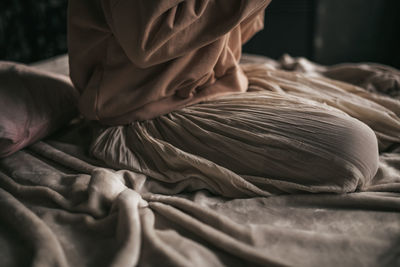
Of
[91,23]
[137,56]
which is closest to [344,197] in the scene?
[137,56]

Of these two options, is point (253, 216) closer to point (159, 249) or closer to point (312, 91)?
point (159, 249)

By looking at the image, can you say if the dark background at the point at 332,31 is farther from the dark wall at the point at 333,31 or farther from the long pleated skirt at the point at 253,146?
the long pleated skirt at the point at 253,146

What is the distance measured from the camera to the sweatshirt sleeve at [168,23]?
671 millimetres

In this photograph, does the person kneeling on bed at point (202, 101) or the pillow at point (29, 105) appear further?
the pillow at point (29, 105)

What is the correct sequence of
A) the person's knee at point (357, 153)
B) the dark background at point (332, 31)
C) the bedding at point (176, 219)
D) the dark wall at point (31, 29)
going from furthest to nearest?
the dark background at point (332, 31), the dark wall at point (31, 29), the person's knee at point (357, 153), the bedding at point (176, 219)

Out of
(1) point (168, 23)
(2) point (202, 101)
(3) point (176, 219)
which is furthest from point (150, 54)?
(3) point (176, 219)

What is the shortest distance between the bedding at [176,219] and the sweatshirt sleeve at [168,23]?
0.22 metres

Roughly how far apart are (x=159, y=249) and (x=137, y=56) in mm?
389

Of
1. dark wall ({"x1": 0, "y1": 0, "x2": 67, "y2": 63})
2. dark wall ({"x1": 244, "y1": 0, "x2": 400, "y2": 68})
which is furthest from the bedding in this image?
dark wall ({"x1": 244, "y1": 0, "x2": 400, "y2": 68})

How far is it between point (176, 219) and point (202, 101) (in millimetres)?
329

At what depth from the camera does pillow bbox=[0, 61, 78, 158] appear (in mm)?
796

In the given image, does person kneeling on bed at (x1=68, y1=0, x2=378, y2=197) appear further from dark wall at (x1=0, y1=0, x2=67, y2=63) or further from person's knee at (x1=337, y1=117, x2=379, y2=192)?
dark wall at (x1=0, y1=0, x2=67, y2=63)

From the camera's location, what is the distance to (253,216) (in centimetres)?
61

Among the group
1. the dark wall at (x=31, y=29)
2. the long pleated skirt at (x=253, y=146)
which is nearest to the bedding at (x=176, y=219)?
the long pleated skirt at (x=253, y=146)
